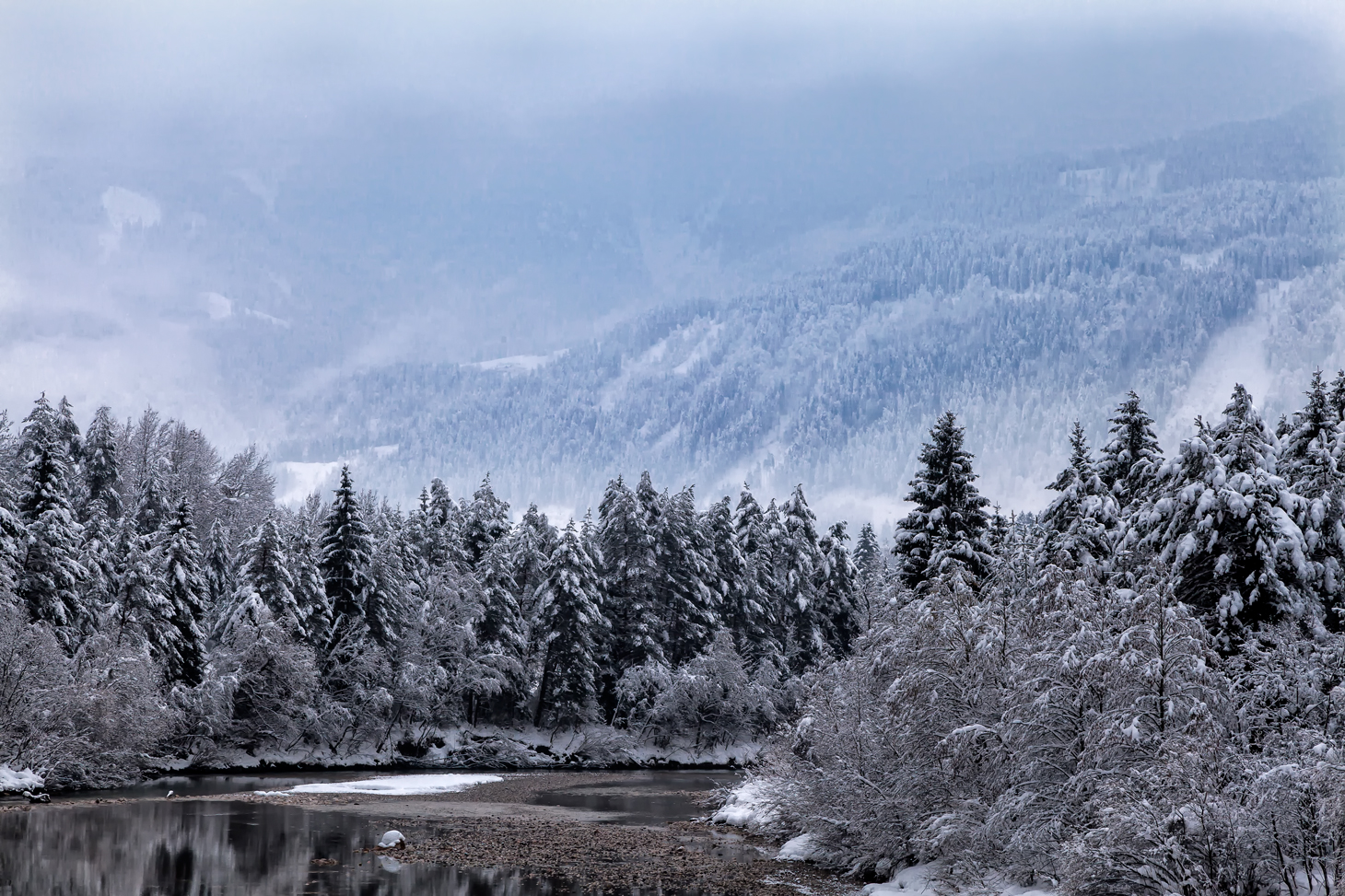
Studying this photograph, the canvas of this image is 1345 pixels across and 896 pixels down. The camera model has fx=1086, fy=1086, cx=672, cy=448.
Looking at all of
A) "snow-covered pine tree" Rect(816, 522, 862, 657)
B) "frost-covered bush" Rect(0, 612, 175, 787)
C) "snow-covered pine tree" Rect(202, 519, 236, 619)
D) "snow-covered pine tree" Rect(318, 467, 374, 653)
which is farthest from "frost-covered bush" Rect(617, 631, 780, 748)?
"frost-covered bush" Rect(0, 612, 175, 787)

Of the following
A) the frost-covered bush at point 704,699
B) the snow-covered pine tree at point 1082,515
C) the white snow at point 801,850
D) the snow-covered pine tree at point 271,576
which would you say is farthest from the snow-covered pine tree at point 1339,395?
the snow-covered pine tree at point 271,576

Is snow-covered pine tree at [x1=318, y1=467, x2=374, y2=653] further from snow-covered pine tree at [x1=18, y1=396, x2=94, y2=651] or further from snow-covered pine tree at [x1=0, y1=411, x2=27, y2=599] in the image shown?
snow-covered pine tree at [x1=0, y1=411, x2=27, y2=599]

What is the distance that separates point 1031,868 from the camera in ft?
53.7

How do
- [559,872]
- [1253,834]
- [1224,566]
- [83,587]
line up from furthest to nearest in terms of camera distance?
[83,587] → [1224,566] → [559,872] → [1253,834]

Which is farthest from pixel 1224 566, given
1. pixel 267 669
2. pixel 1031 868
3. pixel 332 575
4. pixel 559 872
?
pixel 332 575

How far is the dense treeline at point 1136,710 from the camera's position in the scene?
44.5 feet

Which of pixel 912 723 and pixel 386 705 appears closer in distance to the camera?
pixel 912 723

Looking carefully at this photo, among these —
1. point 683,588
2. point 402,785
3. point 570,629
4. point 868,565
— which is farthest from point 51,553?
point 868,565

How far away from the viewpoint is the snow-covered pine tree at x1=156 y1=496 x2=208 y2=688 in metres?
45.7

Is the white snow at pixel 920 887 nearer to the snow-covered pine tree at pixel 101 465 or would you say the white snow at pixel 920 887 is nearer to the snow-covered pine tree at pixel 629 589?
the snow-covered pine tree at pixel 629 589

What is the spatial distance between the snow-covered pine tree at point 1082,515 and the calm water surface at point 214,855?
14863mm

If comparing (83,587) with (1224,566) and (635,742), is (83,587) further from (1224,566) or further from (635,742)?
(1224,566)

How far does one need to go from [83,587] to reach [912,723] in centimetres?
4004

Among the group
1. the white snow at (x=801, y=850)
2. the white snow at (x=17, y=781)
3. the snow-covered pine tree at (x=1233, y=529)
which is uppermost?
the snow-covered pine tree at (x=1233, y=529)
